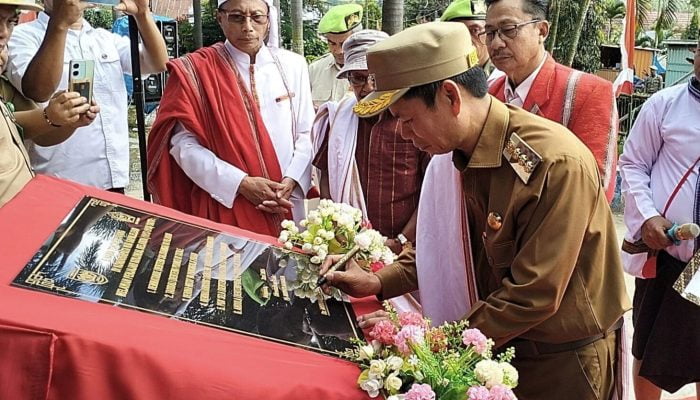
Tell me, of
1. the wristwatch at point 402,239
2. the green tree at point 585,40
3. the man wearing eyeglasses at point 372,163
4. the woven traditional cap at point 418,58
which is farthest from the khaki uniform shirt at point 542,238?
the green tree at point 585,40

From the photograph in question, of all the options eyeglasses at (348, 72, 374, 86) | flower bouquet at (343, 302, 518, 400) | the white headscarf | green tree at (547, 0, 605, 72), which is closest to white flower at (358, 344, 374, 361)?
flower bouquet at (343, 302, 518, 400)

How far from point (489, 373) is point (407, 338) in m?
0.20

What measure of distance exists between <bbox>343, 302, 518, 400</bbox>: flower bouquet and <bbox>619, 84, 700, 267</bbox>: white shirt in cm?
189

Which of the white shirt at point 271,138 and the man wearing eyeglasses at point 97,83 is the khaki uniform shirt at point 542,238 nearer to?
the white shirt at point 271,138

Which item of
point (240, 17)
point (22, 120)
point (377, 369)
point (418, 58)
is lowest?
point (377, 369)

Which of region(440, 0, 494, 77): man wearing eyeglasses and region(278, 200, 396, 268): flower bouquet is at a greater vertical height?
region(440, 0, 494, 77): man wearing eyeglasses

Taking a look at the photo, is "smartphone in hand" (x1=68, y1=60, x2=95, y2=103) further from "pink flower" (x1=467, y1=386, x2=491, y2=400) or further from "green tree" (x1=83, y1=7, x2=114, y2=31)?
"green tree" (x1=83, y1=7, x2=114, y2=31)

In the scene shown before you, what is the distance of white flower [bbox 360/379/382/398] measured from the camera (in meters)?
1.44

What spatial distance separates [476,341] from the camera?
1519mm

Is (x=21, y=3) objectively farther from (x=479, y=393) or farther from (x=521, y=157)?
(x=479, y=393)

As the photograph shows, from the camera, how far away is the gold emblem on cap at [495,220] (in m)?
1.85

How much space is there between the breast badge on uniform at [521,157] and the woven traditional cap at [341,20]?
3.89 m

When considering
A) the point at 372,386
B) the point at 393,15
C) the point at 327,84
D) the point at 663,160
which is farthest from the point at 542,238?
the point at 393,15

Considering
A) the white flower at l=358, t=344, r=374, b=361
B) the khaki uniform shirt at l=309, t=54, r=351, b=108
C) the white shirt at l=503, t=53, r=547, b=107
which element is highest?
the white shirt at l=503, t=53, r=547, b=107
